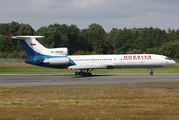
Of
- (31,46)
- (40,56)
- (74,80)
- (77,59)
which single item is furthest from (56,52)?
(74,80)

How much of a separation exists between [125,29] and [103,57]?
321 ft

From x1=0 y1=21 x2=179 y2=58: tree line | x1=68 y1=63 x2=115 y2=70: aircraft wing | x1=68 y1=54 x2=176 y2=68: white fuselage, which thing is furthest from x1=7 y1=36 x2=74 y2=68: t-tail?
x1=0 y1=21 x2=179 y2=58: tree line

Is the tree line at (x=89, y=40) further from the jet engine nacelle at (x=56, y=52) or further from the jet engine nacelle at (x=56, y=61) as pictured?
the jet engine nacelle at (x=56, y=61)

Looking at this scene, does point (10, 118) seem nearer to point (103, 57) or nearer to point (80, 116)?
point (80, 116)

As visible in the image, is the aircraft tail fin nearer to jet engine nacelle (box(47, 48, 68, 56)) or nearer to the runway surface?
jet engine nacelle (box(47, 48, 68, 56))

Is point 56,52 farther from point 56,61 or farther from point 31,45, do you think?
point 31,45

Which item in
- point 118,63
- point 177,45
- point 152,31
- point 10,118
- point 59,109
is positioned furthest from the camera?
point 152,31

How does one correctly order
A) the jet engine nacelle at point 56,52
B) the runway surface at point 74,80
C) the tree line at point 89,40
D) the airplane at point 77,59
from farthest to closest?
the tree line at point 89,40
the jet engine nacelle at point 56,52
the airplane at point 77,59
the runway surface at point 74,80

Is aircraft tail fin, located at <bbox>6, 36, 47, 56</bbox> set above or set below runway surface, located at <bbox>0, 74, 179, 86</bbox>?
above

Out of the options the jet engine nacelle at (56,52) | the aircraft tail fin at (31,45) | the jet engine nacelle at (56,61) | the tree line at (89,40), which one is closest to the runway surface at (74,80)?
the jet engine nacelle at (56,61)

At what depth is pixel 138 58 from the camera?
38.8m

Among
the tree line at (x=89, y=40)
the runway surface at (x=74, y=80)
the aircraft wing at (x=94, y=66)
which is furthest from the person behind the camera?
the tree line at (x=89, y=40)

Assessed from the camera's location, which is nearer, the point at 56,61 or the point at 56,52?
the point at 56,61

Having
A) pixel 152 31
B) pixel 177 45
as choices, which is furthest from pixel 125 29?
pixel 177 45
